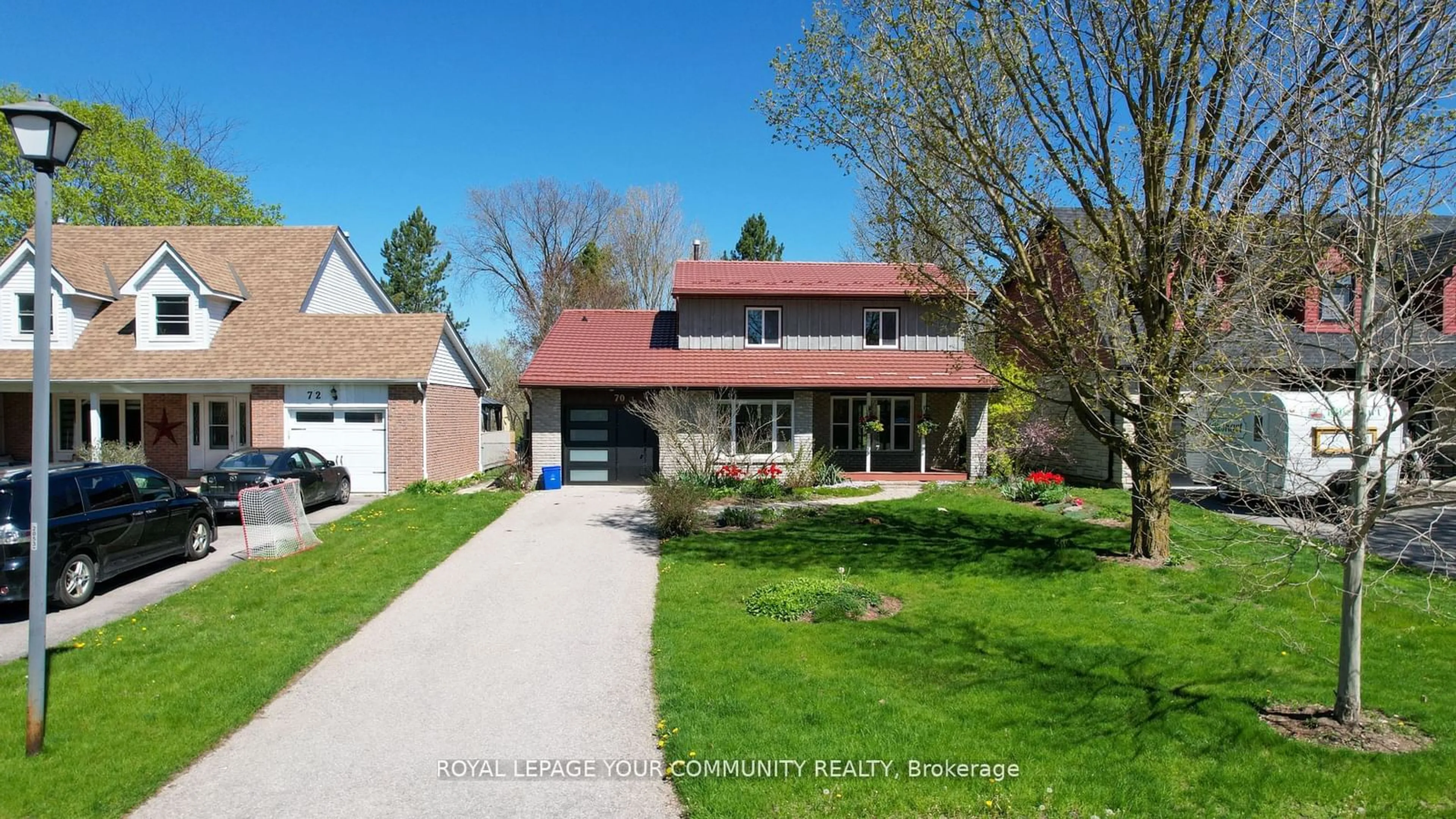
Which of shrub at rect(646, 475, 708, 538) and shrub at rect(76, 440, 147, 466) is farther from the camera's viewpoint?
shrub at rect(76, 440, 147, 466)

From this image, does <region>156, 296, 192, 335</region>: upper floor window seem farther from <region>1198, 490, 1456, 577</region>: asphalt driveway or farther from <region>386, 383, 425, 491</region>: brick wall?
<region>1198, 490, 1456, 577</region>: asphalt driveway

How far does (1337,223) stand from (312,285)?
24322 millimetres

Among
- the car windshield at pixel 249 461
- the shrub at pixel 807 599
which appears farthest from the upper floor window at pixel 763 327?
the shrub at pixel 807 599

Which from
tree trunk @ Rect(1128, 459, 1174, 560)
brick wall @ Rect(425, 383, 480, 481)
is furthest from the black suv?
tree trunk @ Rect(1128, 459, 1174, 560)

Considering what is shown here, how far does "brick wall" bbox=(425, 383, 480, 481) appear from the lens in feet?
67.8

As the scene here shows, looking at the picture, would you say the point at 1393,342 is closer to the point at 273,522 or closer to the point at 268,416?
the point at 273,522

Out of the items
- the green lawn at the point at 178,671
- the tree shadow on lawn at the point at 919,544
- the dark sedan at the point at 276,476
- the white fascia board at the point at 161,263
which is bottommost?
the green lawn at the point at 178,671

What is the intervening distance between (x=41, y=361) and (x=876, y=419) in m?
19.7

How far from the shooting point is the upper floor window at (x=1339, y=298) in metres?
5.30

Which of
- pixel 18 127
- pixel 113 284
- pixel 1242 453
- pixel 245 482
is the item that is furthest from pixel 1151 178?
pixel 113 284

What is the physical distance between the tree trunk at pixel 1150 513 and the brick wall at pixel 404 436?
1636 centimetres

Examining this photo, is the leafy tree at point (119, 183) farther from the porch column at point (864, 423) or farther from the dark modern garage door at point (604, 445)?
the porch column at point (864, 423)

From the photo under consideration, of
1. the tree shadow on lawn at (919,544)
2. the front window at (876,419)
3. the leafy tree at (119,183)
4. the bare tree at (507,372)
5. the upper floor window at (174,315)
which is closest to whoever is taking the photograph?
the tree shadow on lawn at (919,544)

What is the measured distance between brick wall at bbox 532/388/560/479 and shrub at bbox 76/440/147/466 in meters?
9.51
